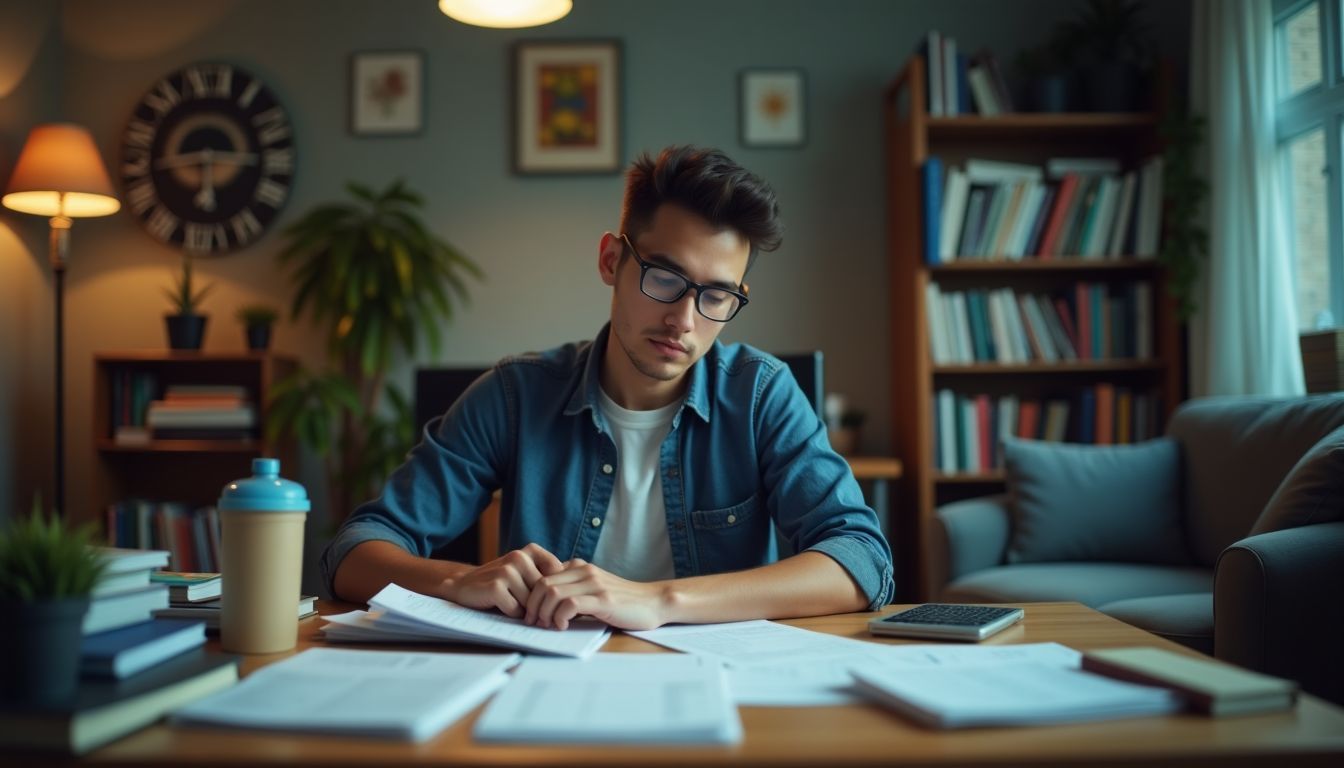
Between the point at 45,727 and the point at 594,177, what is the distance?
344 centimetres

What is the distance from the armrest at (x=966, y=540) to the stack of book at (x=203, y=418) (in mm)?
2337

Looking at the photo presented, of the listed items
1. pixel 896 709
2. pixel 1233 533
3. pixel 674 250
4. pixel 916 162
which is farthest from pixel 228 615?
pixel 916 162

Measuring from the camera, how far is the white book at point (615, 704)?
693mm

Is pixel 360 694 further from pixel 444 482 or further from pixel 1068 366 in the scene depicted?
pixel 1068 366

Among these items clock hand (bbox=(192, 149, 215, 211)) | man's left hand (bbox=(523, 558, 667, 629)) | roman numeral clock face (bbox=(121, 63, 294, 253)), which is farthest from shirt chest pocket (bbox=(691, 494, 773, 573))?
clock hand (bbox=(192, 149, 215, 211))

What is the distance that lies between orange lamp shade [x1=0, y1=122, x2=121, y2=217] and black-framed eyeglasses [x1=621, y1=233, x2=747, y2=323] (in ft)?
9.17

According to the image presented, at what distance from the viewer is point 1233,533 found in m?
2.53

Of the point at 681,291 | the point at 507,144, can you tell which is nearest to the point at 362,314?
the point at 507,144

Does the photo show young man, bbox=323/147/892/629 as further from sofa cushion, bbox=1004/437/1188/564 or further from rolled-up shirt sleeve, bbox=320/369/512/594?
sofa cushion, bbox=1004/437/1188/564

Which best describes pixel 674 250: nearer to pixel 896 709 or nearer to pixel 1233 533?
pixel 896 709

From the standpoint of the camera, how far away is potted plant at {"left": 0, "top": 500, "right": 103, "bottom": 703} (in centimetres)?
71

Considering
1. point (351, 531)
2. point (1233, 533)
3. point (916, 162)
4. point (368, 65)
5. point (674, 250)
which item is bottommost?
point (1233, 533)

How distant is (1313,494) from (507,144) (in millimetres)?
2953

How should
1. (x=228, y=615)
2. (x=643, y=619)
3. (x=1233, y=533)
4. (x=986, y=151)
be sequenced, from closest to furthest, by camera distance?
(x=228, y=615) < (x=643, y=619) < (x=1233, y=533) < (x=986, y=151)
